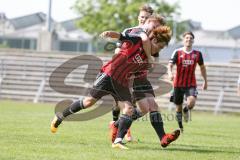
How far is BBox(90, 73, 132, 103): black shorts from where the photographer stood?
10.1 m

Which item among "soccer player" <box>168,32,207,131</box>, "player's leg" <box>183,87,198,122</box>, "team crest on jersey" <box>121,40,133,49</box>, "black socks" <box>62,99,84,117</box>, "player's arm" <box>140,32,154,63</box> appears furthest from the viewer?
"soccer player" <box>168,32,207,131</box>

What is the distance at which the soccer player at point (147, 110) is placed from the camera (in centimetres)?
970

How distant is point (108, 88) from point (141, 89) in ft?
2.25

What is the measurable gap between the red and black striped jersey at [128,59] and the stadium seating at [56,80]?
14.6 metres

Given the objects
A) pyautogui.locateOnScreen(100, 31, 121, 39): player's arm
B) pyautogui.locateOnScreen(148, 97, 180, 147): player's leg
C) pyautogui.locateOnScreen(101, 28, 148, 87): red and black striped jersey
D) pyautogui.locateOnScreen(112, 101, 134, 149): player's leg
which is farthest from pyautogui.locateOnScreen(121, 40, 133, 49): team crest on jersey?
pyautogui.locateOnScreen(148, 97, 180, 147): player's leg

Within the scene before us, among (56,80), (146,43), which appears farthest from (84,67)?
(146,43)

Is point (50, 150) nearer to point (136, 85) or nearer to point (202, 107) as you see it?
point (136, 85)

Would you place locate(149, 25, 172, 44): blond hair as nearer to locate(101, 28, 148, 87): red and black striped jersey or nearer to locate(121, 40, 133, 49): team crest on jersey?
locate(101, 28, 148, 87): red and black striped jersey

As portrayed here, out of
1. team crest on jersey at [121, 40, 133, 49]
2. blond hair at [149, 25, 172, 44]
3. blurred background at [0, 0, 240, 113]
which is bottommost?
blurred background at [0, 0, 240, 113]

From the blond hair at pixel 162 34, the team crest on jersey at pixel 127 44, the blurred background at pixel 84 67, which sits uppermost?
the blond hair at pixel 162 34

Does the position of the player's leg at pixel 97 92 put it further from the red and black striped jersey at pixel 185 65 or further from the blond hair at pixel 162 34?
the red and black striped jersey at pixel 185 65

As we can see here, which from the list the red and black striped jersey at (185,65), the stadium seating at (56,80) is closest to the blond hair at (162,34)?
the red and black striped jersey at (185,65)

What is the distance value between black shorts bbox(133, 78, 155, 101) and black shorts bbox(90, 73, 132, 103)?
0.38 metres

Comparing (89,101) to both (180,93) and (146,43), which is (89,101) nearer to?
(146,43)
